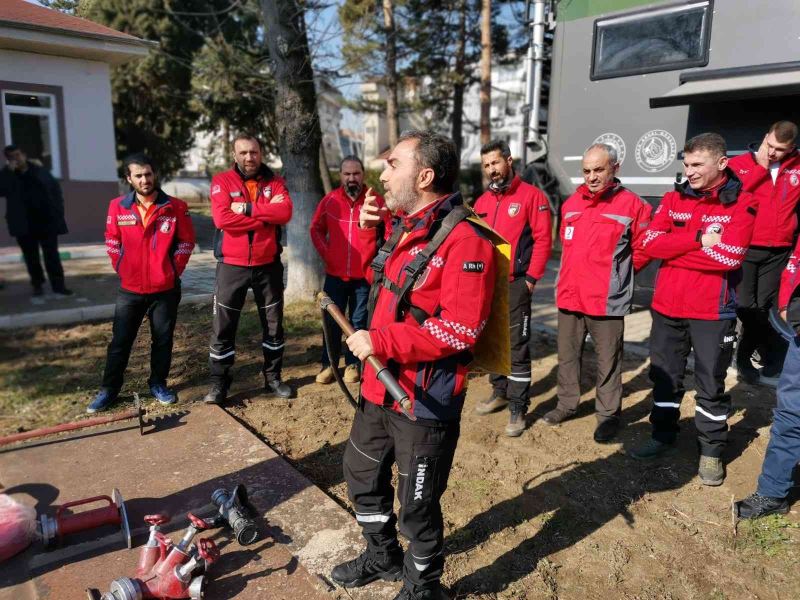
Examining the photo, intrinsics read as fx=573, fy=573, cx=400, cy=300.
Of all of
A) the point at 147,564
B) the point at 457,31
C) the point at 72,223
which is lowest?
the point at 147,564

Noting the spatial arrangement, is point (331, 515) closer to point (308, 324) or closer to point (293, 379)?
point (293, 379)

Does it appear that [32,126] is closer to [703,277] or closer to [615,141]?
[703,277]

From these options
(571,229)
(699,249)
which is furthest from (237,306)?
(699,249)

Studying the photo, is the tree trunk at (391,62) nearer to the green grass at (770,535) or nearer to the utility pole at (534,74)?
the utility pole at (534,74)

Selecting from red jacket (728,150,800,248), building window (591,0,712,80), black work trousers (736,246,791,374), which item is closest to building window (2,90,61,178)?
red jacket (728,150,800,248)

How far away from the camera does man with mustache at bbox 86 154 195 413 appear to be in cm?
399

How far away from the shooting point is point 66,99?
1794 mm

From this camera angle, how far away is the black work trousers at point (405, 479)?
2.22 m

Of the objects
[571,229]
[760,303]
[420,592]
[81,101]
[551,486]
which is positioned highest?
[81,101]

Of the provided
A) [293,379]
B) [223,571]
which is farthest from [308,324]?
[223,571]

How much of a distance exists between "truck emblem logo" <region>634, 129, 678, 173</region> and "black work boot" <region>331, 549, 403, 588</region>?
5.28 m

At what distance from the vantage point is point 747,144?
18.4ft

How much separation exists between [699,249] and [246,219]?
307cm

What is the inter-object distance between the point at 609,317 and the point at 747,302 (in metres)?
2.11
